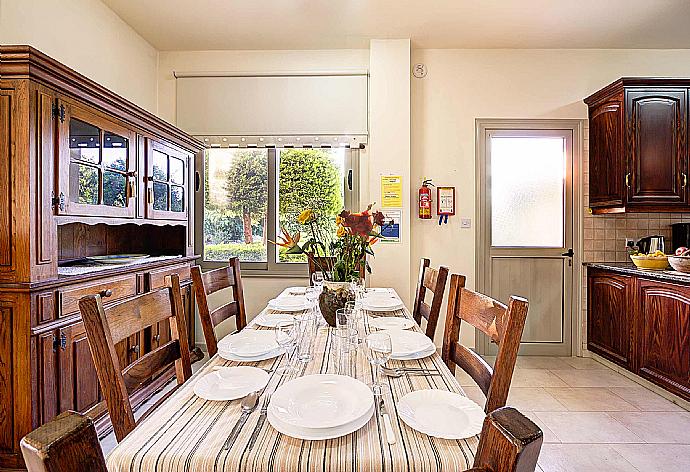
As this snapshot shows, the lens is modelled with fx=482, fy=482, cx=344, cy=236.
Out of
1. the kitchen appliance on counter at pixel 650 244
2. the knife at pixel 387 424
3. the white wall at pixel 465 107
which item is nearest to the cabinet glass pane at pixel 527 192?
the white wall at pixel 465 107

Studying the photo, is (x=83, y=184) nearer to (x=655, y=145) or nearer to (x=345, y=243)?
(x=345, y=243)

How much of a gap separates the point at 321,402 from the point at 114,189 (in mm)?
2311

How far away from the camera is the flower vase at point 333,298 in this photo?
6.59 ft

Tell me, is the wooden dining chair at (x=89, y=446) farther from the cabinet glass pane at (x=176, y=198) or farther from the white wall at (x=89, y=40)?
the cabinet glass pane at (x=176, y=198)

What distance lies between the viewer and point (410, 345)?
1.70m

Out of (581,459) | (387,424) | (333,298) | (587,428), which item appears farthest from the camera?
(587,428)

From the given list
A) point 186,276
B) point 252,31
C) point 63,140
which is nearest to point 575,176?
point 252,31

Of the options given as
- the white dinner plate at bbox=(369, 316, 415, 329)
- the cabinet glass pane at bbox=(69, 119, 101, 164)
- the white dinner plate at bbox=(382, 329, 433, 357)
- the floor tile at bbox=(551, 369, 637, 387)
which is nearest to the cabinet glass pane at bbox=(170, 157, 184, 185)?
the cabinet glass pane at bbox=(69, 119, 101, 164)

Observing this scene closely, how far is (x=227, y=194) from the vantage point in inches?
180

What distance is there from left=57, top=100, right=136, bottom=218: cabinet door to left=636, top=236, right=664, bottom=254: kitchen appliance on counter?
412 cm

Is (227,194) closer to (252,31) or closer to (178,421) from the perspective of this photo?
(252,31)

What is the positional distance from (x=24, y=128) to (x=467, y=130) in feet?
11.4

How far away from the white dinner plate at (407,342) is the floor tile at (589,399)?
6.51 ft

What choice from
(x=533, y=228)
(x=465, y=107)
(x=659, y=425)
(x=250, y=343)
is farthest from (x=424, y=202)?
(x=250, y=343)
